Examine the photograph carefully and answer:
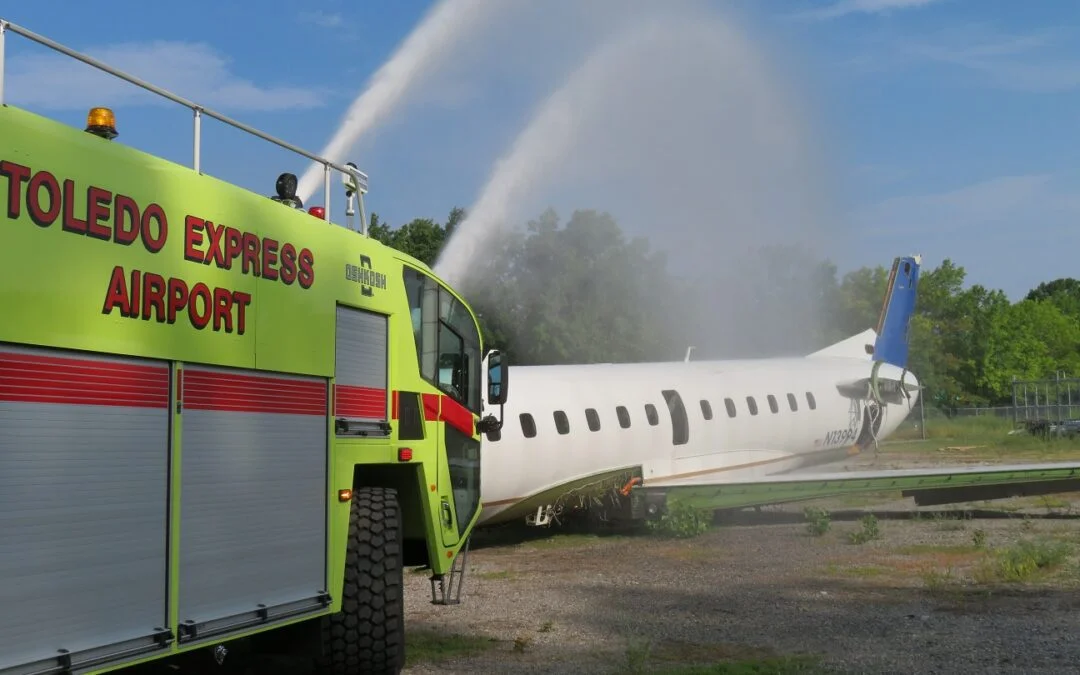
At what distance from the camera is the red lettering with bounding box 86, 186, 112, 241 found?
5.46 meters

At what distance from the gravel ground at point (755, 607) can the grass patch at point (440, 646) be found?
18 millimetres

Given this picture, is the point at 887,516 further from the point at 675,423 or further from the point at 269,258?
the point at 269,258

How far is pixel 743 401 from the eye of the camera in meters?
22.4

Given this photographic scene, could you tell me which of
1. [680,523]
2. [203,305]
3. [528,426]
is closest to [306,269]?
[203,305]

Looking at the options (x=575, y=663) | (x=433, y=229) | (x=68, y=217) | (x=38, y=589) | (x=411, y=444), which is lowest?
(x=575, y=663)

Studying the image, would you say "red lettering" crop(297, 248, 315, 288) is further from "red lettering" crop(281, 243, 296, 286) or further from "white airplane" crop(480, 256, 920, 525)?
"white airplane" crop(480, 256, 920, 525)

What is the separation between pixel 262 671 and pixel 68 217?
488 centimetres

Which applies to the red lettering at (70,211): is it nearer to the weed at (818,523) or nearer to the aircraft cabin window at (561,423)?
the aircraft cabin window at (561,423)

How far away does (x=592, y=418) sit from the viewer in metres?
18.7

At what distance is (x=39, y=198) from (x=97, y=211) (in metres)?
0.38

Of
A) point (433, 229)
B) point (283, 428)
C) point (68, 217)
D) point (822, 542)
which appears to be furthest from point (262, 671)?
point (433, 229)

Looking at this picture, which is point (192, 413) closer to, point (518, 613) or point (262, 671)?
point (262, 671)

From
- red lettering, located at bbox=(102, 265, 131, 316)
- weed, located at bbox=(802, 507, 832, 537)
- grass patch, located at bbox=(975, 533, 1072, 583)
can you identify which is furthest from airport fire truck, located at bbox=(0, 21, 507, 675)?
weed, located at bbox=(802, 507, 832, 537)

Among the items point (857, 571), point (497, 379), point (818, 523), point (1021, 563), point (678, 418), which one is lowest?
point (857, 571)
